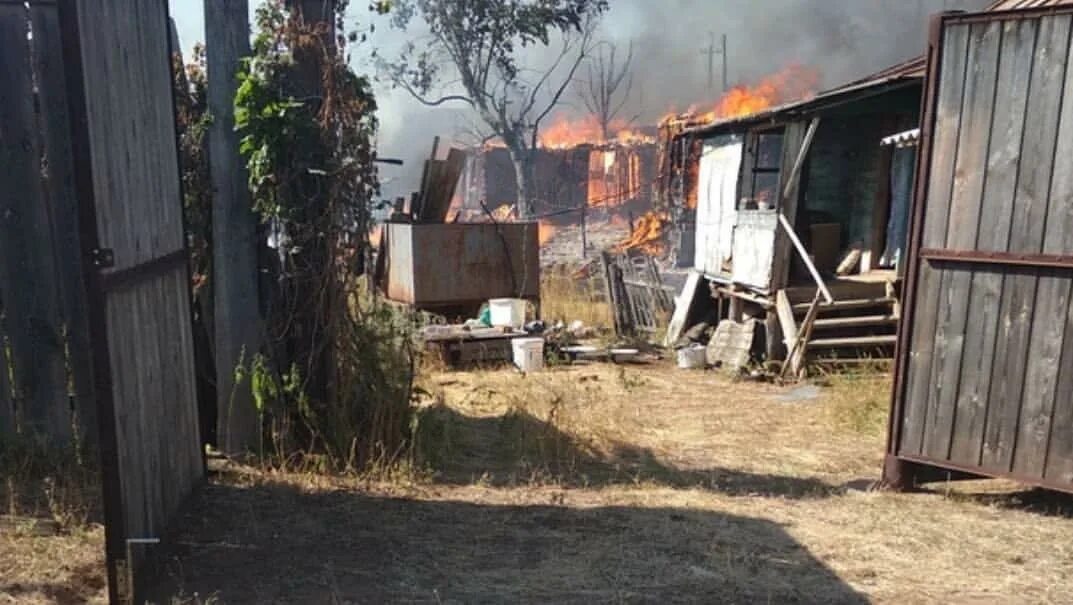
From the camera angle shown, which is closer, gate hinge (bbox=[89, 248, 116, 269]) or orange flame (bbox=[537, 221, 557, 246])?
gate hinge (bbox=[89, 248, 116, 269])

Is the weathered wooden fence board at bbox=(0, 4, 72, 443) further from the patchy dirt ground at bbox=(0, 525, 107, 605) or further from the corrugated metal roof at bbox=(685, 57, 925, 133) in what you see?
the corrugated metal roof at bbox=(685, 57, 925, 133)

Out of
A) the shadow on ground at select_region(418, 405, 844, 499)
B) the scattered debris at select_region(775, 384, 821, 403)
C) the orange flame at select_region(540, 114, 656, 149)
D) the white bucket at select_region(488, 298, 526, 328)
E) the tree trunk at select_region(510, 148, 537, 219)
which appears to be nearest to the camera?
the shadow on ground at select_region(418, 405, 844, 499)

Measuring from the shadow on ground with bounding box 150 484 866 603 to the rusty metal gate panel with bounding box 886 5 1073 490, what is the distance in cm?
146

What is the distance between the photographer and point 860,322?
9.62m

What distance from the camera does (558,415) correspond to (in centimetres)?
652

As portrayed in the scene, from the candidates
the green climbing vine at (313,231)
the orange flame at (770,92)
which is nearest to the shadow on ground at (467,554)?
the green climbing vine at (313,231)

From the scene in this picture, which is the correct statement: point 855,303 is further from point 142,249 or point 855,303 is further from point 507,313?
point 142,249

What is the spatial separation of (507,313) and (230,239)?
5.72m

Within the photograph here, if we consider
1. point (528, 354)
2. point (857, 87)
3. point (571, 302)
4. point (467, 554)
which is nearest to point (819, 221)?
point (857, 87)

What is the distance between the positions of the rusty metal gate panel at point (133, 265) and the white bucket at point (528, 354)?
18.0 ft

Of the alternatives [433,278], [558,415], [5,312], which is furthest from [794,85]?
[5,312]

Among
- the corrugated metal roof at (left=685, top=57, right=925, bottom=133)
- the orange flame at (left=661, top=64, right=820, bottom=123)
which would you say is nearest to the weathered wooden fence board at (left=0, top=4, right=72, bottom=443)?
the corrugated metal roof at (left=685, top=57, right=925, bottom=133)

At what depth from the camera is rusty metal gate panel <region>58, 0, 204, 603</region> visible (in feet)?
10.0

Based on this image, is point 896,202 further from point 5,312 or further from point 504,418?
point 5,312
